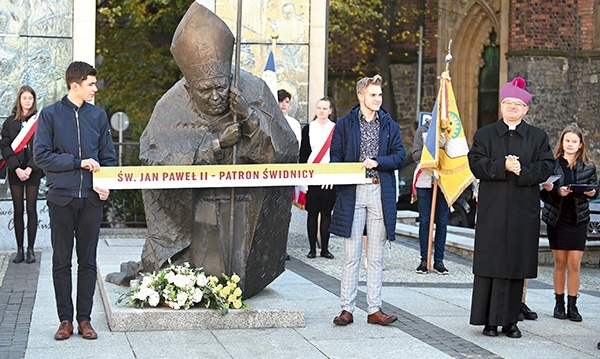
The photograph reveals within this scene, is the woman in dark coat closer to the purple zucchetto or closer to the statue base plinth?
the purple zucchetto

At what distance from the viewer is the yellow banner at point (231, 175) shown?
28.8 ft

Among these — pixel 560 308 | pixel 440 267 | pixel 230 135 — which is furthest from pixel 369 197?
pixel 440 267

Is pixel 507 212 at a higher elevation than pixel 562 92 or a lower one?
lower

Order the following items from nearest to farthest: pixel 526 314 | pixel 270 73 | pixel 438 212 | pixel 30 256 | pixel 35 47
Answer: pixel 526 314 < pixel 30 256 < pixel 438 212 < pixel 270 73 < pixel 35 47

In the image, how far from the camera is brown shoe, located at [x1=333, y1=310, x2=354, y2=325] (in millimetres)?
9258

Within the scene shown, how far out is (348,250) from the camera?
937 centimetres

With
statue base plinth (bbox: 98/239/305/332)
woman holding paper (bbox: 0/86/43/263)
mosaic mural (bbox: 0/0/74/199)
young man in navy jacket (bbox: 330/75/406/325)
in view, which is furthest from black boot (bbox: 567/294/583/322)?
mosaic mural (bbox: 0/0/74/199)

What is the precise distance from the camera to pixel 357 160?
946cm

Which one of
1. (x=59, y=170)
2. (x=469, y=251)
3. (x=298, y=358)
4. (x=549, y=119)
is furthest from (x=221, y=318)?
(x=549, y=119)

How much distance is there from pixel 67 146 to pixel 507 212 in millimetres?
3415

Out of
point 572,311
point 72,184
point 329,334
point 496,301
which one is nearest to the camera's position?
point 72,184

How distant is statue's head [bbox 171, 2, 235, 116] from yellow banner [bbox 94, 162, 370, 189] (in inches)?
20.0

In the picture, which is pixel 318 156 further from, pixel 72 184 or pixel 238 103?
pixel 72 184

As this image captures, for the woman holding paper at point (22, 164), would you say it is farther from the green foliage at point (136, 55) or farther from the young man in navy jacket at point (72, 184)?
the green foliage at point (136, 55)
